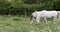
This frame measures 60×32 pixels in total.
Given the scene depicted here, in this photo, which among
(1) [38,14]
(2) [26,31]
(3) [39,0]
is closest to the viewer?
(2) [26,31]

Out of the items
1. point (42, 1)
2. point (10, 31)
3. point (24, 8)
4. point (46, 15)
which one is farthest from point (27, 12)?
point (10, 31)

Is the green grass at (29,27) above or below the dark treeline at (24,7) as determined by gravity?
above

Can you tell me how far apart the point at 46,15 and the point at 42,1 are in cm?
1128

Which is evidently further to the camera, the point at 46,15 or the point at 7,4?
the point at 7,4

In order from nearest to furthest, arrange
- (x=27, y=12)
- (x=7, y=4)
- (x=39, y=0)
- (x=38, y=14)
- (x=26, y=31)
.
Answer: (x=26, y=31) → (x=38, y=14) → (x=27, y=12) → (x=7, y=4) → (x=39, y=0)

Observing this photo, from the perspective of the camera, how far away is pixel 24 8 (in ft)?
74.2

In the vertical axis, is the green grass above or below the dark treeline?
above

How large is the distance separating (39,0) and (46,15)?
13128mm

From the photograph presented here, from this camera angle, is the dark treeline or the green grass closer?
the green grass

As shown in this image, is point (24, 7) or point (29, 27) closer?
point (29, 27)

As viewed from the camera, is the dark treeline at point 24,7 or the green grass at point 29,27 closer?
the green grass at point 29,27

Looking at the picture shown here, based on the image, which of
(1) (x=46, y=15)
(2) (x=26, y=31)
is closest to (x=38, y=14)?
(1) (x=46, y=15)

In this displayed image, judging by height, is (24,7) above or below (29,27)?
below

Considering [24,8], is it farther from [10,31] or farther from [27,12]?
[10,31]
